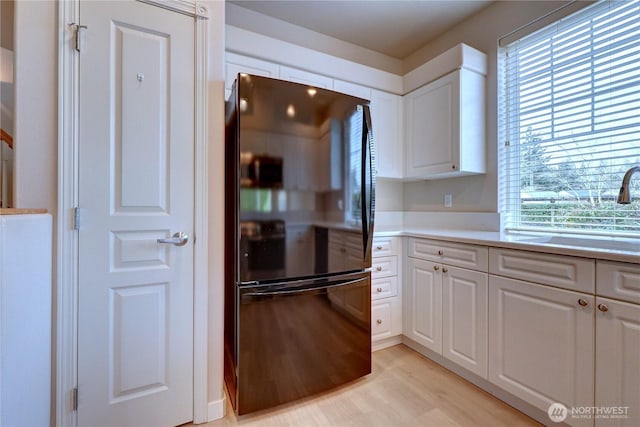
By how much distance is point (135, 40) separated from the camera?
1.33 meters

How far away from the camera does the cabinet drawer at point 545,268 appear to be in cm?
125

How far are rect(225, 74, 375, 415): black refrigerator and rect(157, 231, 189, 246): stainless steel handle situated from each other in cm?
23

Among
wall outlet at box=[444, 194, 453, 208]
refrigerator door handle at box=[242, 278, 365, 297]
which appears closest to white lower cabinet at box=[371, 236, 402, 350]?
refrigerator door handle at box=[242, 278, 365, 297]

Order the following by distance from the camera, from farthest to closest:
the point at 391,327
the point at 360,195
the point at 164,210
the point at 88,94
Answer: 1. the point at 391,327
2. the point at 360,195
3. the point at 164,210
4. the point at 88,94

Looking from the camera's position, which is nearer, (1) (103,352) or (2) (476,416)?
(1) (103,352)

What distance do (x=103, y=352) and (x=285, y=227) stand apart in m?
0.98

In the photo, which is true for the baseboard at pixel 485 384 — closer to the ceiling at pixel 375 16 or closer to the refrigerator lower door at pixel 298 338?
the refrigerator lower door at pixel 298 338

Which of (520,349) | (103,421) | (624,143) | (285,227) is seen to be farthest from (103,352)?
(624,143)

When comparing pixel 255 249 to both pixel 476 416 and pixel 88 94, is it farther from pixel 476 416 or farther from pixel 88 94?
pixel 476 416

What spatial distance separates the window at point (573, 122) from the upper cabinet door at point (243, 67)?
172 centimetres

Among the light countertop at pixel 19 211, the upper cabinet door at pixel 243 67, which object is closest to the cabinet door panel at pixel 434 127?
the upper cabinet door at pixel 243 67

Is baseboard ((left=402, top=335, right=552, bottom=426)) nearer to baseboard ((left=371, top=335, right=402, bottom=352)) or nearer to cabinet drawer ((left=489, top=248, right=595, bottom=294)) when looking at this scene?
baseboard ((left=371, top=335, right=402, bottom=352))

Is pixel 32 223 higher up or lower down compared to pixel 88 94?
lower down

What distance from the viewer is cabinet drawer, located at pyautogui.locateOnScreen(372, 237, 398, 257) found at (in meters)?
2.12
